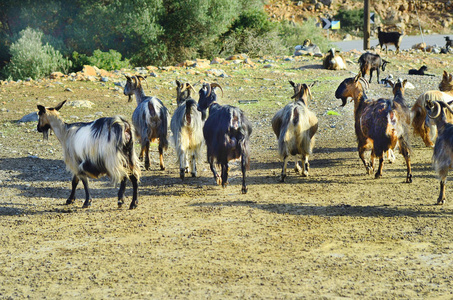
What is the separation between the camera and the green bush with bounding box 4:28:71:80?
843 inches

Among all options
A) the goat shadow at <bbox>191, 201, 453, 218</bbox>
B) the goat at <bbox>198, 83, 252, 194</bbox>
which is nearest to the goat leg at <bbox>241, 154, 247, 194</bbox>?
the goat at <bbox>198, 83, 252, 194</bbox>

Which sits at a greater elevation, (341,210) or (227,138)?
(227,138)

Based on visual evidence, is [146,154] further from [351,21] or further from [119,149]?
[351,21]

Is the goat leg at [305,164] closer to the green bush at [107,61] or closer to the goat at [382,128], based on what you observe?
the goat at [382,128]

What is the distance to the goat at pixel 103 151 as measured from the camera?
7.88 meters

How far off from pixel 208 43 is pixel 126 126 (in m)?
19.2

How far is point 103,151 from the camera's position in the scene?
7914mm

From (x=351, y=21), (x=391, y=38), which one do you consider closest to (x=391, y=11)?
(x=351, y=21)

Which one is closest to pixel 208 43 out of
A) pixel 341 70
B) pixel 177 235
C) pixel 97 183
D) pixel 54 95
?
pixel 341 70

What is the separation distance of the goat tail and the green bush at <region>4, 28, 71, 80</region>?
1418cm

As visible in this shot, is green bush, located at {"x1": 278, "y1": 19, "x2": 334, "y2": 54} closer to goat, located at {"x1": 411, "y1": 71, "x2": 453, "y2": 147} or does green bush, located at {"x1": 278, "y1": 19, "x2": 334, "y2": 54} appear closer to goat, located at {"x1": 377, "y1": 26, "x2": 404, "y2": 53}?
goat, located at {"x1": 377, "y1": 26, "x2": 404, "y2": 53}

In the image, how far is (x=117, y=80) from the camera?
18.5 meters

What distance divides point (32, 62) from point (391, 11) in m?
36.0

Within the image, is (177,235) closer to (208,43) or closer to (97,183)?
(97,183)
